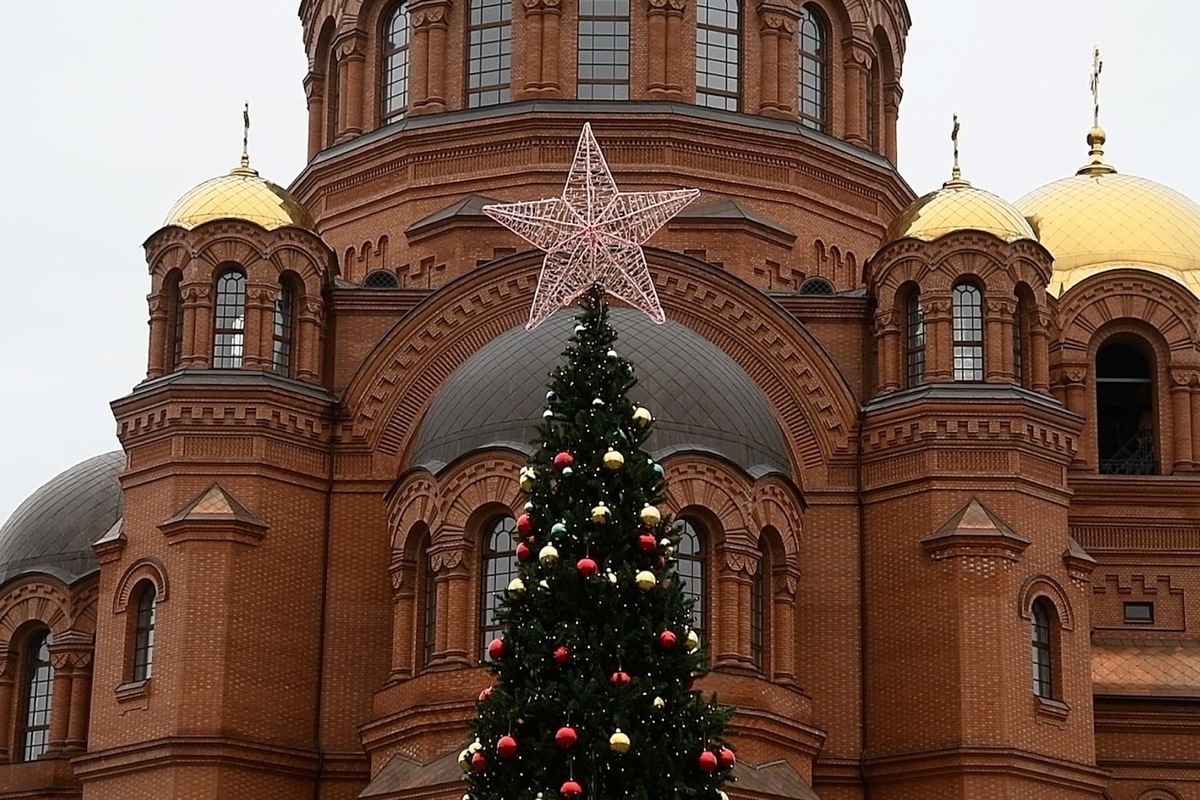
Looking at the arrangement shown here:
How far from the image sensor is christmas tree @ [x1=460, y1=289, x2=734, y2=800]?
20.6 m

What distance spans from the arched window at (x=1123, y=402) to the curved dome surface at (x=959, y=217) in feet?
18.0

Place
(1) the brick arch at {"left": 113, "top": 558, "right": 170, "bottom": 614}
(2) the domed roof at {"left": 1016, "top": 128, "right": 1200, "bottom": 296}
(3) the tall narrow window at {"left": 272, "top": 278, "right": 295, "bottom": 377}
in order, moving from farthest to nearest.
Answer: (2) the domed roof at {"left": 1016, "top": 128, "right": 1200, "bottom": 296} < (3) the tall narrow window at {"left": 272, "top": 278, "right": 295, "bottom": 377} < (1) the brick arch at {"left": 113, "top": 558, "right": 170, "bottom": 614}

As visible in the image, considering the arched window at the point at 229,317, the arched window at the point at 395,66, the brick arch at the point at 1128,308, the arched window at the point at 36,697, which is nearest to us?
the arched window at the point at 229,317

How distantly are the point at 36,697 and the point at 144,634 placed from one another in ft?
17.1

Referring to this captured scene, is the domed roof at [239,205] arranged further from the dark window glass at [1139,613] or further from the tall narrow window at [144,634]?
the dark window glass at [1139,613]

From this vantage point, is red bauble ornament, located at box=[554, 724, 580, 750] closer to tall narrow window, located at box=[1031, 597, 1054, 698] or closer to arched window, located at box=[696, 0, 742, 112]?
tall narrow window, located at box=[1031, 597, 1054, 698]

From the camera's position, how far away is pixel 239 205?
33531 millimetres

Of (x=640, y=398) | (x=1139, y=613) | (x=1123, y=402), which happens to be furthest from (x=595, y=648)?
(x=1123, y=402)

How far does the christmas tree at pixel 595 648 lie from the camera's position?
2064 centimetres

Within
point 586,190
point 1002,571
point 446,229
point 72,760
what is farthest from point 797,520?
point 72,760

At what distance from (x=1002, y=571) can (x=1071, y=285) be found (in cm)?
833

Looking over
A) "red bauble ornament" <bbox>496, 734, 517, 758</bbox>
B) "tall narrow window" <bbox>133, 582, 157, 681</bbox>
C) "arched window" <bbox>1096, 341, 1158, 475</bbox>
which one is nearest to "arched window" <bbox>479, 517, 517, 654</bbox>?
"tall narrow window" <bbox>133, 582, 157, 681</bbox>

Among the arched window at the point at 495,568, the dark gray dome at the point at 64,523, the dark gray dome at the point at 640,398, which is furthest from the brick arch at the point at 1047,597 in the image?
the dark gray dome at the point at 64,523

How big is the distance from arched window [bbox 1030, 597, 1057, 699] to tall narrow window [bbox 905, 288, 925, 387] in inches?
129
